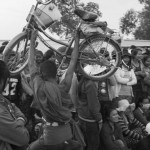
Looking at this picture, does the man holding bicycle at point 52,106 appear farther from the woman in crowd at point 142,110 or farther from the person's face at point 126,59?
the woman in crowd at point 142,110

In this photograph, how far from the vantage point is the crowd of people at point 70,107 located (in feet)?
8.40

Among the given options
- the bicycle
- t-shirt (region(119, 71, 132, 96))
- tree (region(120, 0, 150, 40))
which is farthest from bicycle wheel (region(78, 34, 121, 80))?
tree (region(120, 0, 150, 40))

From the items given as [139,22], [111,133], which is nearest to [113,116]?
[111,133]

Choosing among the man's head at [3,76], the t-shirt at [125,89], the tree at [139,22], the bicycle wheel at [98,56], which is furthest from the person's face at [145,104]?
the tree at [139,22]

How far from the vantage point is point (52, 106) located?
3.66m

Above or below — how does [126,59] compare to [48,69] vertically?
below

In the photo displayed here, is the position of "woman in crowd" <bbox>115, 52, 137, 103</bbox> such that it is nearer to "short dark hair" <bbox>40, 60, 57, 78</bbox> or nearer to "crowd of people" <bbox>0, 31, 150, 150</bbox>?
"crowd of people" <bbox>0, 31, 150, 150</bbox>

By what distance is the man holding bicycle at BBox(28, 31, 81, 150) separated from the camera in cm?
367

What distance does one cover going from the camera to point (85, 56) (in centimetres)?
448

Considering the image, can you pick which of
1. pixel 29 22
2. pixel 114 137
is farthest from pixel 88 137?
pixel 29 22

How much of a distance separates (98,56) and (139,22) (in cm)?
5090

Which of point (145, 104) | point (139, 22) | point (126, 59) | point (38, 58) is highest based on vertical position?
point (38, 58)

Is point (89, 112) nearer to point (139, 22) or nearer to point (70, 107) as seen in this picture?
point (70, 107)

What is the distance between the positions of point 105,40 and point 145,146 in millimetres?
1972
